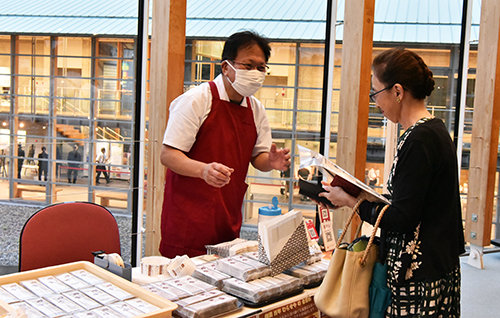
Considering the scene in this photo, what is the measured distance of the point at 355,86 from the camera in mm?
3885

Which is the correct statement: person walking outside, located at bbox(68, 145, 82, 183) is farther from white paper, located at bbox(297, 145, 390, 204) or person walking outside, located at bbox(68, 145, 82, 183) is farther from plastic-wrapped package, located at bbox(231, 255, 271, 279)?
white paper, located at bbox(297, 145, 390, 204)

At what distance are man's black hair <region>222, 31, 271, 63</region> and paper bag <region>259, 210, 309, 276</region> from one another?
2.54 ft

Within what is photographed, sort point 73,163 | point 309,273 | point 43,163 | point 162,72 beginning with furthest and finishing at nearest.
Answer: point 73,163, point 43,163, point 162,72, point 309,273

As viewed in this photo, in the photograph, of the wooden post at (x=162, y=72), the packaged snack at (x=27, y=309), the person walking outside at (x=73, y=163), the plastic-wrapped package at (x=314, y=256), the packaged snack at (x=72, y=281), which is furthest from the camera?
the person walking outside at (x=73, y=163)

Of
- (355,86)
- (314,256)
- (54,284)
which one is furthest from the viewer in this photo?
(355,86)

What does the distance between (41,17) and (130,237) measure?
1672 millimetres

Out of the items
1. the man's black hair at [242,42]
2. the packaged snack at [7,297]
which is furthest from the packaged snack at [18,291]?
the man's black hair at [242,42]

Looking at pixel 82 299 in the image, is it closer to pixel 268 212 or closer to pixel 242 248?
pixel 242 248

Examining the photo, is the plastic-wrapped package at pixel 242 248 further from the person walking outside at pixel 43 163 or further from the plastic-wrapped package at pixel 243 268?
the person walking outside at pixel 43 163

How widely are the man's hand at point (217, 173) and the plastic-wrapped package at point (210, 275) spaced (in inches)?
12.8

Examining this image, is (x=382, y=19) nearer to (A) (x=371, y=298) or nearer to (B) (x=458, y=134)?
(B) (x=458, y=134)

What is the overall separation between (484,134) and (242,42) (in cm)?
336

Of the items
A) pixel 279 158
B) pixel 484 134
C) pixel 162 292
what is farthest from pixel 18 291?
pixel 484 134

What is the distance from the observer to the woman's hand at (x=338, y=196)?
A: 1.62 meters
